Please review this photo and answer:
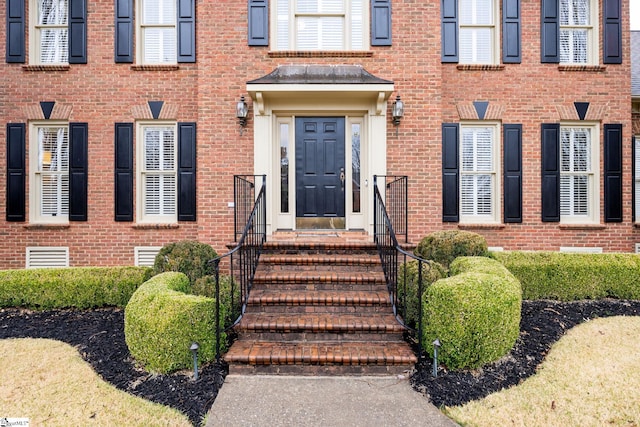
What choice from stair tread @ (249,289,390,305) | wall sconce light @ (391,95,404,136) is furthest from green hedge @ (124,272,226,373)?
wall sconce light @ (391,95,404,136)

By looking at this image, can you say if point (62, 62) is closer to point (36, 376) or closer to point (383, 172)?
point (36, 376)

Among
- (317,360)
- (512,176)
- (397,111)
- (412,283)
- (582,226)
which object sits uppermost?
(397,111)

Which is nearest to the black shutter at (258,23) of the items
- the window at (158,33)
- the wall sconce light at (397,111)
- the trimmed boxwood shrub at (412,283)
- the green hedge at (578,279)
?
the window at (158,33)

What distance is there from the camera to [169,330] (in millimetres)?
3234

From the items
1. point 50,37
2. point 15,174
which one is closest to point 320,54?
point 50,37

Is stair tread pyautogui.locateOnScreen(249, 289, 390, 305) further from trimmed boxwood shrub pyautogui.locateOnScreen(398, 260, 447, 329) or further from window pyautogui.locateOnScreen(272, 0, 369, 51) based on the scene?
window pyautogui.locateOnScreen(272, 0, 369, 51)

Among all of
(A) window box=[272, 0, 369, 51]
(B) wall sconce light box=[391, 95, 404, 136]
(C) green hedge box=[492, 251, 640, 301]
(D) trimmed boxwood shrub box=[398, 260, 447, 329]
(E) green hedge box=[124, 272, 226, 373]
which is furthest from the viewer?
(A) window box=[272, 0, 369, 51]

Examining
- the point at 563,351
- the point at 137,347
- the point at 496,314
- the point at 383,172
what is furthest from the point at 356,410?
the point at 383,172

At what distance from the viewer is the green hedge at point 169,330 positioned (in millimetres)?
3244

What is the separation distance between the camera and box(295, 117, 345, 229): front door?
614 centimetres

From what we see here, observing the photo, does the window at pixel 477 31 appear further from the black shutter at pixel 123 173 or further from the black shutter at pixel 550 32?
the black shutter at pixel 123 173

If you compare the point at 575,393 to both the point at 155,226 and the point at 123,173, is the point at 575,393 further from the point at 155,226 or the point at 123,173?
the point at 123,173

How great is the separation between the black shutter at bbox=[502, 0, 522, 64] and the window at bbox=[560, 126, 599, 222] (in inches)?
68.4

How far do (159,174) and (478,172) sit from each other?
6.04 m
